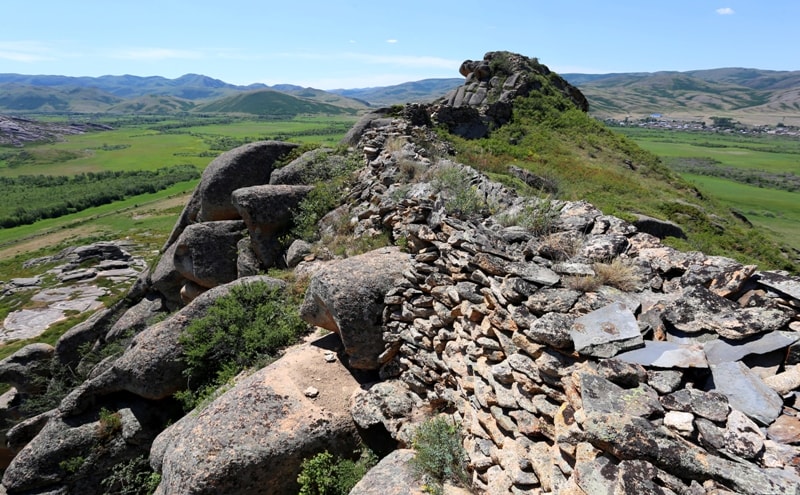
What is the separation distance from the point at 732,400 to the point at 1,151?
23055 cm

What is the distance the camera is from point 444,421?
6.50m

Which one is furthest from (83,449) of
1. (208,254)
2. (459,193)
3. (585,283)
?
(585,283)

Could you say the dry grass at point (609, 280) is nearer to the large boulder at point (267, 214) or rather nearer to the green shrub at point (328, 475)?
the green shrub at point (328, 475)

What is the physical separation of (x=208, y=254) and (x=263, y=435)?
9286mm

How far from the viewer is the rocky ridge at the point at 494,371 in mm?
3465

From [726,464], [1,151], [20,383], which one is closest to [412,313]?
[726,464]

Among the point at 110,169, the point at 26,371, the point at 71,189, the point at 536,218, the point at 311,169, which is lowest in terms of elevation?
the point at 71,189

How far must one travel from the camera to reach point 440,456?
18.9 feet

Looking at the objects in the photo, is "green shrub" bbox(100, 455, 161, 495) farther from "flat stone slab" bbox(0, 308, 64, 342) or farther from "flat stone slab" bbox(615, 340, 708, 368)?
"flat stone slab" bbox(0, 308, 64, 342)

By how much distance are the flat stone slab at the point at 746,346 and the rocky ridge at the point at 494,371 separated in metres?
0.01

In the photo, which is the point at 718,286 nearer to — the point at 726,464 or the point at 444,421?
the point at 726,464

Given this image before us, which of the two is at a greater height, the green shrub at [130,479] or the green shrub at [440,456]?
the green shrub at [440,456]

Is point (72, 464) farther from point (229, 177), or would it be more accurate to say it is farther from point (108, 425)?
point (229, 177)

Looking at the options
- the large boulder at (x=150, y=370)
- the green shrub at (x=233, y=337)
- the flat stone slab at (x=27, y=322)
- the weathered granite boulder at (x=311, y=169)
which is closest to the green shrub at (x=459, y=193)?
the green shrub at (x=233, y=337)
